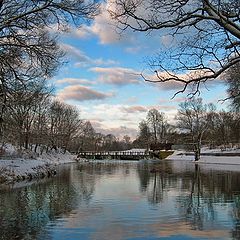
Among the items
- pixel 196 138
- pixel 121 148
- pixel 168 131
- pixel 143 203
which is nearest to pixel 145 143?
pixel 168 131

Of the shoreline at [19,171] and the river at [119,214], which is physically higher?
the shoreline at [19,171]

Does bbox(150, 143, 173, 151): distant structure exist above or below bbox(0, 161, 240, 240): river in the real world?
above

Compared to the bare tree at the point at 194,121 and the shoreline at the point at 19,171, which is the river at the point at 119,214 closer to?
the shoreline at the point at 19,171

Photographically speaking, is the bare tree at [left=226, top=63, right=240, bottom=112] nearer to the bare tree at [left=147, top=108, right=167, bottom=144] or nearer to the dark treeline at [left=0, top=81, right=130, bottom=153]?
the dark treeline at [left=0, top=81, right=130, bottom=153]

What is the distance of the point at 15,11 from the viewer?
17.4m

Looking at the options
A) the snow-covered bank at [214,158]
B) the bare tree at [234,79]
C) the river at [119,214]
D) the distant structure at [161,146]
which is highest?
the bare tree at [234,79]

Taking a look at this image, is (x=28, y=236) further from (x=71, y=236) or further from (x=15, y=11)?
(x=15, y=11)

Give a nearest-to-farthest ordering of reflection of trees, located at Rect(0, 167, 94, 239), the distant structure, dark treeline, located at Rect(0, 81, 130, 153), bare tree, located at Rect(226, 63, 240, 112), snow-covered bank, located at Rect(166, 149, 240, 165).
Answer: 1. reflection of trees, located at Rect(0, 167, 94, 239)
2. bare tree, located at Rect(226, 63, 240, 112)
3. dark treeline, located at Rect(0, 81, 130, 153)
4. snow-covered bank, located at Rect(166, 149, 240, 165)
5. the distant structure

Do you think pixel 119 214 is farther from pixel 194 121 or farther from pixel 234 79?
pixel 194 121

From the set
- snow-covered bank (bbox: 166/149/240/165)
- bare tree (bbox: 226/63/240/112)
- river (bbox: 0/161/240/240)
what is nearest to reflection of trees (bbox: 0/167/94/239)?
river (bbox: 0/161/240/240)

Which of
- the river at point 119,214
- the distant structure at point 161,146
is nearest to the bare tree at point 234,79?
the river at point 119,214

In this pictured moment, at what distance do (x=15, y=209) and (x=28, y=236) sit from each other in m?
5.47

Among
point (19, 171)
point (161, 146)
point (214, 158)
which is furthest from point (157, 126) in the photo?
point (19, 171)

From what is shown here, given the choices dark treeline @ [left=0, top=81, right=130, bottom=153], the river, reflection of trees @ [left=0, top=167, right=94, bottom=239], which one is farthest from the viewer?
dark treeline @ [left=0, top=81, right=130, bottom=153]
